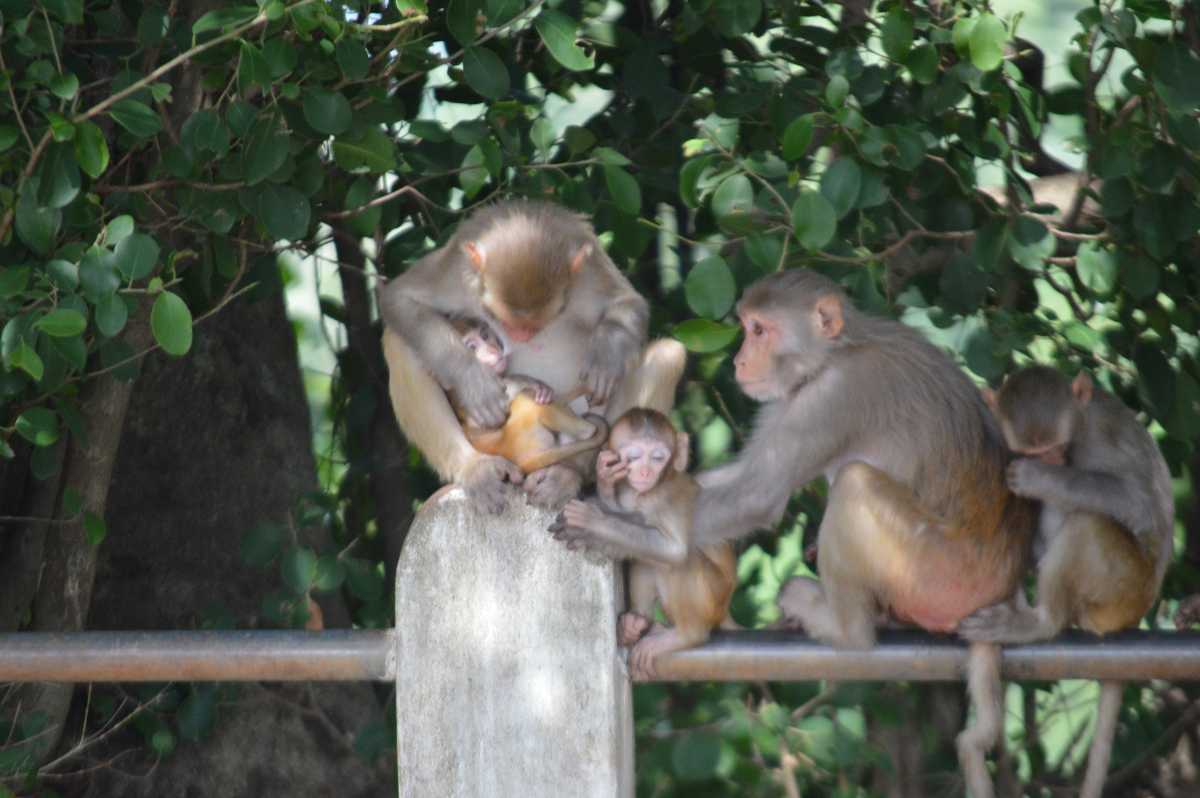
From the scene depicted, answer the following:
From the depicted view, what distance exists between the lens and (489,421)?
3.51m

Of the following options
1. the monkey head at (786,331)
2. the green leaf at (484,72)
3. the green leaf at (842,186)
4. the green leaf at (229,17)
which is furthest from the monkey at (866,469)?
the green leaf at (229,17)

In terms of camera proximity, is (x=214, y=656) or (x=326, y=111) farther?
(x=326, y=111)

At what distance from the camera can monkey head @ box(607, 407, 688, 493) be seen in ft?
10.4

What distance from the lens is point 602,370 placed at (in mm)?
3527

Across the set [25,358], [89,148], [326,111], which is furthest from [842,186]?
[25,358]

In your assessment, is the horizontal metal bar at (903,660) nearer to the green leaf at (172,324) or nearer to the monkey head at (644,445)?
the monkey head at (644,445)

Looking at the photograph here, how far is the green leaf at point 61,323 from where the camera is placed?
2967 millimetres

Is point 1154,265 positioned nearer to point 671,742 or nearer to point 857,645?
point 857,645

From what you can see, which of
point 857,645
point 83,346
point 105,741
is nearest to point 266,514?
point 105,741

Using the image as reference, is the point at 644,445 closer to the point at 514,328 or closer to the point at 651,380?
the point at 651,380

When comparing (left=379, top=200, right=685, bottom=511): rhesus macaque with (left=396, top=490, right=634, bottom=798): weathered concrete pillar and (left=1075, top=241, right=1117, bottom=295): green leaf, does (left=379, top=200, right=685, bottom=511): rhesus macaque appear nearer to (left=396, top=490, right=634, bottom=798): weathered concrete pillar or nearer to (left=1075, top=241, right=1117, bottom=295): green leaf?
(left=396, top=490, right=634, bottom=798): weathered concrete pillar

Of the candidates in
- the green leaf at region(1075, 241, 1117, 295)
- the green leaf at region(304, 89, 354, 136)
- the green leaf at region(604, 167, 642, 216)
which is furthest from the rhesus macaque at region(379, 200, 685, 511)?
the green leaf at region(1075, 241, 1117, 295)

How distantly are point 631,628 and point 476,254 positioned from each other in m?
0.99

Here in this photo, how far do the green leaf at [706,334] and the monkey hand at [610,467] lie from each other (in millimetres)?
311
